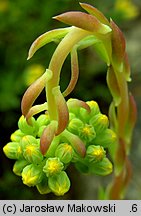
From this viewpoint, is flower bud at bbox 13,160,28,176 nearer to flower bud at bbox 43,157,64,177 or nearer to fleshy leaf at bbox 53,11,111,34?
flower bud at bbox 43,157,64,177

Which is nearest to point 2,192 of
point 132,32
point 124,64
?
point 132,32

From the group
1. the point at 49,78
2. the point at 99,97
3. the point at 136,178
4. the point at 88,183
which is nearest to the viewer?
the point at 49,78

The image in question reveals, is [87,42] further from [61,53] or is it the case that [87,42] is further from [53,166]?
[53,166]

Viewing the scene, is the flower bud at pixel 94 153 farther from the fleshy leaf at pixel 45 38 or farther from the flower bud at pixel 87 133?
the fleshy leaf at pixel 45 38

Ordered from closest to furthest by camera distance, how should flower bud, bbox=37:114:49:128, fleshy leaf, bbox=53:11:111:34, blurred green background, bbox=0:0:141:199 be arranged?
fleshy leaf, bbox=53:11:111:34 → flower bud, bbox=37:114:49:128 → blurred green background, bbox=0:0:141:199

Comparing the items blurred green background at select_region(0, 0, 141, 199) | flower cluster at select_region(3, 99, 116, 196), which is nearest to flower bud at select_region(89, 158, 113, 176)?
flower cluster at select_region(3, 99, 116, 196)

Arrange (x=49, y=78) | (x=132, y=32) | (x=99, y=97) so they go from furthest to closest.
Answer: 1. (x=132, y=32)
2. (x=99, y=97)
3. (x=49, y=78)

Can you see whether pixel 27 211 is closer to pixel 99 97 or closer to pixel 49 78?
pixel 49 78
